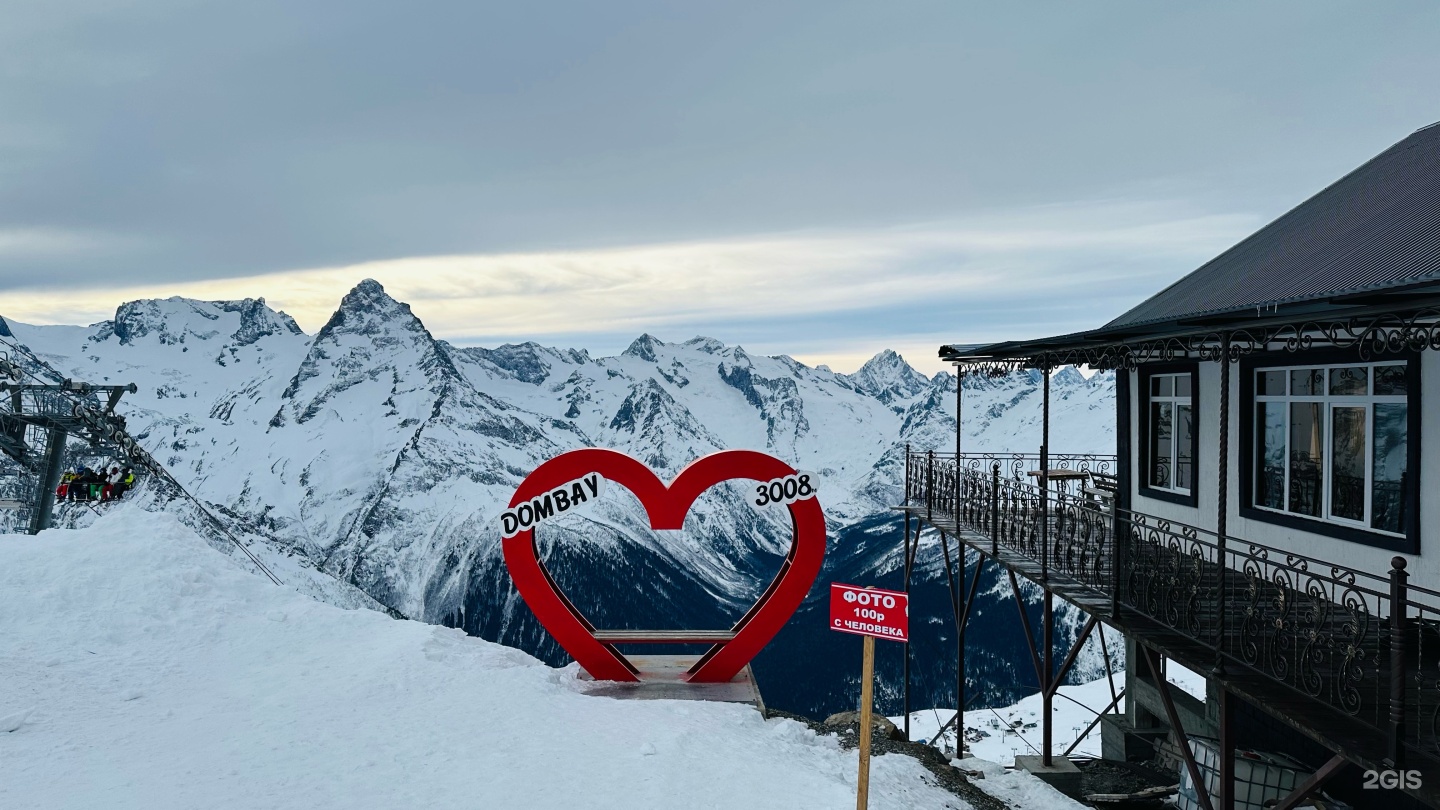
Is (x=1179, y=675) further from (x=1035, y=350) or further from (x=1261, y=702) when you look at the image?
(x=1261, y=702)

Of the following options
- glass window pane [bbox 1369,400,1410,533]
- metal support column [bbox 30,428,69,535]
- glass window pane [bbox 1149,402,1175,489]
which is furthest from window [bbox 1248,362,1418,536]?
metal support column [bbox 30,428,69,535]

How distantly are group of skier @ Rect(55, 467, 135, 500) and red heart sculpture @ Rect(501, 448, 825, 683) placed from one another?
9.41 meters

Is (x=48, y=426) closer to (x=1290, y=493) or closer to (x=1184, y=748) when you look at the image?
(x=1184, y=748)

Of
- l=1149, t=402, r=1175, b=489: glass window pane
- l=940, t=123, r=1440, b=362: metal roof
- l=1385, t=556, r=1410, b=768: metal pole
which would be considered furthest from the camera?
l=1149, t=402, r=1175, b=489: glass window pane

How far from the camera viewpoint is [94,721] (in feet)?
29.4

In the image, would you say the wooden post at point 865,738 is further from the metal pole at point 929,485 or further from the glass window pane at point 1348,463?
the metal pole at point 929,485

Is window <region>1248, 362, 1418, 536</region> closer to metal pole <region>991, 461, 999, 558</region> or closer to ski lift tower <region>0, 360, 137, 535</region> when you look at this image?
metal pole <region>991, 461, 999, 558</region>

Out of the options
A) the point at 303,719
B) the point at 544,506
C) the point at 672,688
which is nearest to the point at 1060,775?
the point at 672,688

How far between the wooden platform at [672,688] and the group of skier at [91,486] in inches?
410

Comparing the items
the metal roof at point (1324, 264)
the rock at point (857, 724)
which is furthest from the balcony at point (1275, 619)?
the rock at point (857, 724)

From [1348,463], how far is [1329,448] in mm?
300

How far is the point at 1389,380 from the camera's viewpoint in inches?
366

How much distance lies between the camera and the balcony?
20.5ft

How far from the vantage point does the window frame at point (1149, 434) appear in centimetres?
1241
